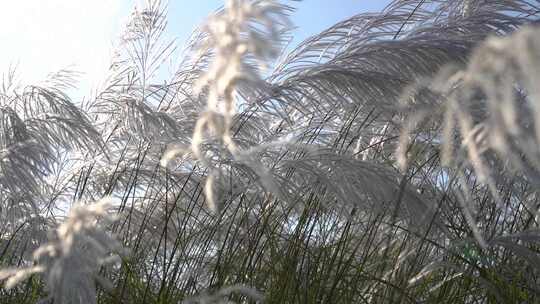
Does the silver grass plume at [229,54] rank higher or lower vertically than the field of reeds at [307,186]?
lower

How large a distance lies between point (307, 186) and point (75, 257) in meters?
1.26

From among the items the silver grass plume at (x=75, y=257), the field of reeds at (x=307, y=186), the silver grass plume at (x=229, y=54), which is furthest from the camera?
the field of reeds at (x=307, y=186)

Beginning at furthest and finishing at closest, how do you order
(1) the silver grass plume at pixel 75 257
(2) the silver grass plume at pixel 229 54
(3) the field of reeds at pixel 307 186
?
1. (3) the field of reeds at pixel 307 186
2. (1) the silver grass plume at pixel 75 257
3. (2) the silver grass plume at pixel 229 54

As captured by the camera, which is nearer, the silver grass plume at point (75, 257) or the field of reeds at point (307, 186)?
the silver grass plume at point (75, 257)

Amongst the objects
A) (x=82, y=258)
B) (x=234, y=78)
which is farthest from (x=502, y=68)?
(x=82, y=258)

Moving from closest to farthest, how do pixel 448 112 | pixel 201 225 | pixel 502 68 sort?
pixel 502 68 → pixel 448 112 → pixel 201 225

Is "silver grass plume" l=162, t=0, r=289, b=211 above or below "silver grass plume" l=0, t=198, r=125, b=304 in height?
above

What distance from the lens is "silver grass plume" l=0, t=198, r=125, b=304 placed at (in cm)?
98

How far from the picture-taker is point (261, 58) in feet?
2.86

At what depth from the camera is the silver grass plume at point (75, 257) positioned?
98 cm

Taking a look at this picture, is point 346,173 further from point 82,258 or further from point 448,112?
point 448,112

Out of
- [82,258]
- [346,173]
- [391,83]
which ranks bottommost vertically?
[82,258]

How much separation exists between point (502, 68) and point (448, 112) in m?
0.11

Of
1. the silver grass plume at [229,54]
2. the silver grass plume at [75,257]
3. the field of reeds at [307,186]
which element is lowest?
the silver grass plume at [75,257]
